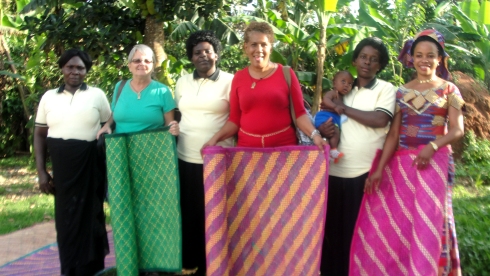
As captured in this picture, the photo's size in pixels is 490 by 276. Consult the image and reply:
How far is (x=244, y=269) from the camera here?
Result: 3.30 meters

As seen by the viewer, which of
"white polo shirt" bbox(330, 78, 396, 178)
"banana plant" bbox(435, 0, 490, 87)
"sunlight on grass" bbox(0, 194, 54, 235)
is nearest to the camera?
"white polo shirt" bbox(330, 78, 396, 178)

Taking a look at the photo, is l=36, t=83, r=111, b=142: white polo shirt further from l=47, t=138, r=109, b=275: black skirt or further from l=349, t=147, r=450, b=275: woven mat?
l=349, t=147, r=450, b=275: woven mat

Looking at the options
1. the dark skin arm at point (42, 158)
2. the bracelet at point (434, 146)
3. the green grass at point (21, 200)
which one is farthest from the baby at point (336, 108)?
the green grass at point (21, 200)

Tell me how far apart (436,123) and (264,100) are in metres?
1.10

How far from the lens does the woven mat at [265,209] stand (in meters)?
3.11

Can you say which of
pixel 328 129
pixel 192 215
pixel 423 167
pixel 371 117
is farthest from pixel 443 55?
pixel 192 215

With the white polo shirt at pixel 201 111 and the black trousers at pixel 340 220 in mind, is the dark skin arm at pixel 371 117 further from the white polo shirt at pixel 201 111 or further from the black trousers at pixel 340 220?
the white polo shirt at pixel 201 111

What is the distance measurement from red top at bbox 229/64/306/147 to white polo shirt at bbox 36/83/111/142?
1.16 metres

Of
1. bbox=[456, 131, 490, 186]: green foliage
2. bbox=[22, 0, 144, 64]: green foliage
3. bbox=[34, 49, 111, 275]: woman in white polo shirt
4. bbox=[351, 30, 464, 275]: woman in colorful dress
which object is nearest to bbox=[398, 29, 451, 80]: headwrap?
bbox=[351, 30, 464, 275]: woman in colorful dress

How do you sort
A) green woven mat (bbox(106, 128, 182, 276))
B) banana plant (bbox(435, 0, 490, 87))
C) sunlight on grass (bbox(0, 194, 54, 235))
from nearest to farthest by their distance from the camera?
1. green woven mat (bbox(106, 128, 182, 276))
2. sunlight on grass (bbox(0, 194, 54, 235))
3. banana plant (bbox(435, 0, 490, 87))

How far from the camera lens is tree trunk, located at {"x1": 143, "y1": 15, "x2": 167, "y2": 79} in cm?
544

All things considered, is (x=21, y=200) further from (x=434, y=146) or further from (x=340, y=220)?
(x=434, y=146)

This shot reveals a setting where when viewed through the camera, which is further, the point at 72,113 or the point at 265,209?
the point at 72,113

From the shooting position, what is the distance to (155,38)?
5.50 meters
